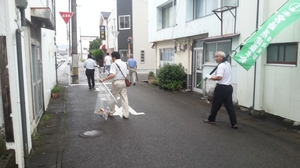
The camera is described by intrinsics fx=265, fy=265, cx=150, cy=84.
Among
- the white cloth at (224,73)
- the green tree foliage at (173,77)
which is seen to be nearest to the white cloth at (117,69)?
the white cloth at (224,73)

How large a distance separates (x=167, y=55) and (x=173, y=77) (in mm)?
3446

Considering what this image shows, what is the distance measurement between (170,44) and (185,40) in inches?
90.5

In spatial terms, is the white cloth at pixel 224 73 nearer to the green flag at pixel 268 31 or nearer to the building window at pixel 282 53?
the green flag at pixel 268 31

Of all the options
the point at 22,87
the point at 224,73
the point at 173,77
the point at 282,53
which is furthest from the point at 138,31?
the point at 22,87

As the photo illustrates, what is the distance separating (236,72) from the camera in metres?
9.04

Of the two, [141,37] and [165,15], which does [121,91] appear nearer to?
[165,15]

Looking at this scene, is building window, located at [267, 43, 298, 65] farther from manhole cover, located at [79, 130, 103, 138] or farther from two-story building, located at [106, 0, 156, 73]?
two-story building, located at [106, 0, 156, 73]

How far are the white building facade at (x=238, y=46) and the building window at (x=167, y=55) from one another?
1.15ft

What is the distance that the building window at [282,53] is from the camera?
22.2ft

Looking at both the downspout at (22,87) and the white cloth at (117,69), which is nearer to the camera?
the downspout at (22,87)

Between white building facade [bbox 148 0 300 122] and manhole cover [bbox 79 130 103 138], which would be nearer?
manhole cover [bbox 79 130 103 138]

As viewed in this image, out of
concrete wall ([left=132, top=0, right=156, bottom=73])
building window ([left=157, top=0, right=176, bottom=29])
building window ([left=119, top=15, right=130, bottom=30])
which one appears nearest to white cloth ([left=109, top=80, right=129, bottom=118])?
building window ([left=157, top=0, right=176, bottom=29])

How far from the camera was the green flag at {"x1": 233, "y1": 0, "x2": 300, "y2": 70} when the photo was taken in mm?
5719

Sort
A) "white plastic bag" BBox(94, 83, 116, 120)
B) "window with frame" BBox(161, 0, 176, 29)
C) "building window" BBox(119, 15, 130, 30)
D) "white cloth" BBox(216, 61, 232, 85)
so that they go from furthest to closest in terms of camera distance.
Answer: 1. "building window" BBox(119, 15, 130, 30)
2. "window with frame" BBox(161, 0, 176, 29)
3. "white plastic bag" BBox(94, 83, 116, 120)
4. "white cloth" BBox(216, 61, 232, 85)
